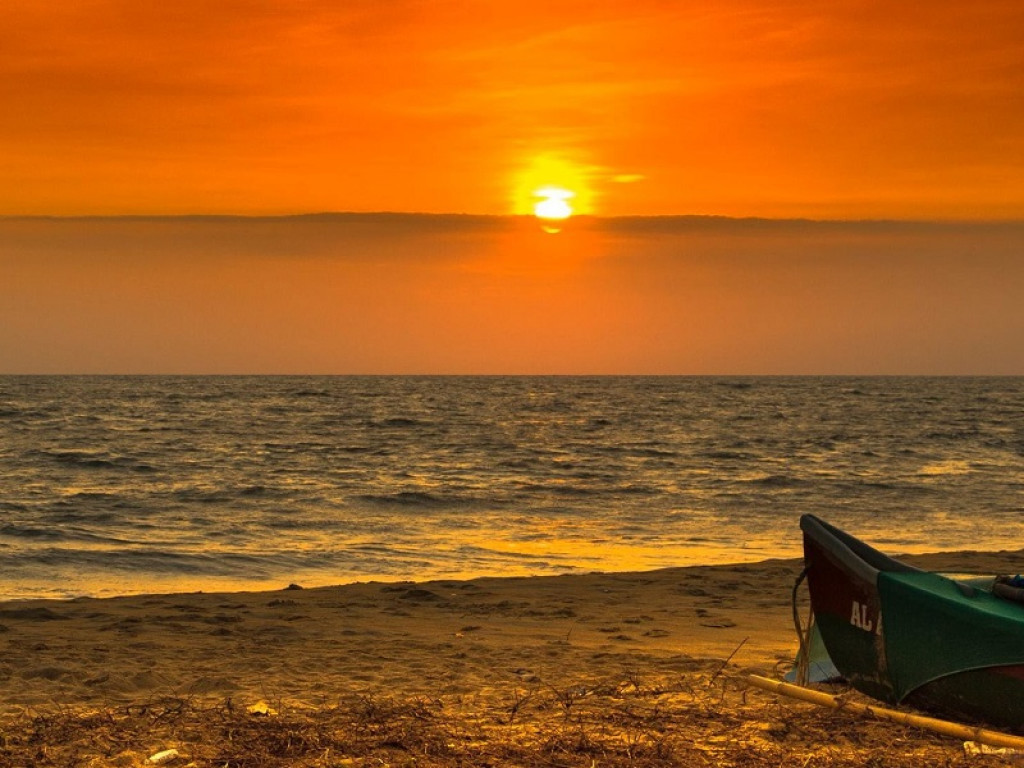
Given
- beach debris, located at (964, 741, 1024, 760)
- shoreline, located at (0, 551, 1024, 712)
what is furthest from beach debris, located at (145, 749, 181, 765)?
beach debris, located at (964, 741, 1024, 760)

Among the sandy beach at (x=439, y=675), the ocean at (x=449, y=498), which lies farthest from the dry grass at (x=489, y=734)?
the ocean at (x=449, y=498)

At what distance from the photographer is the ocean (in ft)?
50.6

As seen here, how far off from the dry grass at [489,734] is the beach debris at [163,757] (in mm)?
29

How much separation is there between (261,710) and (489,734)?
1537 mm

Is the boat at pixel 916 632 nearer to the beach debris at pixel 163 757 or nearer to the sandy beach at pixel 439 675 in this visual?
the sandy beach at pixel 439 675

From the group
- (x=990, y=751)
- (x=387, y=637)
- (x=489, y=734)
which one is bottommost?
(x=387, y=637)

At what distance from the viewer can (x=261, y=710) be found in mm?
7203

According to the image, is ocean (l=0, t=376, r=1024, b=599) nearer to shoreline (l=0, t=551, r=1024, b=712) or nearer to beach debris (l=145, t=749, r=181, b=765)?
shoreline (l=0, t=551, r=1024, b=712)

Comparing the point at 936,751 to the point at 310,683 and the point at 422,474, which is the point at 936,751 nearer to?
the point at 310,683

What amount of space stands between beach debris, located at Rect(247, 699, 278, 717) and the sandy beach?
0.03 meters

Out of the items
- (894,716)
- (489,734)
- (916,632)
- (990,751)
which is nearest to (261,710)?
(489,734)

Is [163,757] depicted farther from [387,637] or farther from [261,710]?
[387,637]

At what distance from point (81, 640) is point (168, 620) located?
3.50ft

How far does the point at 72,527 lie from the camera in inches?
713
